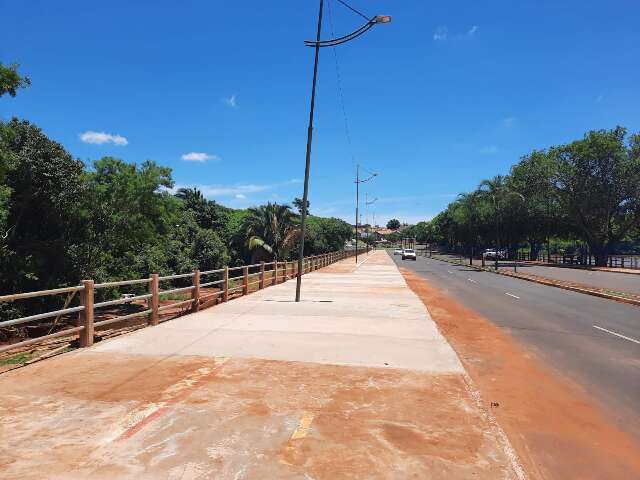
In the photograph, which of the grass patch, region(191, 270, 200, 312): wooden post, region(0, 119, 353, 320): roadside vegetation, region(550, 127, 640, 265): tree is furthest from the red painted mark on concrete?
region(550, 127, 640, 265): tree

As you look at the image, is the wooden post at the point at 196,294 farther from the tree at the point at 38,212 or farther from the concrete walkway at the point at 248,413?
the tree at the point at 38,212

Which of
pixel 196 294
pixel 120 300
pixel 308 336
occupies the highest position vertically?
pixel 120 300

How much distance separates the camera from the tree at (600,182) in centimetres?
4984

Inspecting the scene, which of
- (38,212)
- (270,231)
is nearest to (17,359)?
(38,212)

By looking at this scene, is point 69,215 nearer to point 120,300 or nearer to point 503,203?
point 120,300

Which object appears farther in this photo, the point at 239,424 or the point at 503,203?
the point at 503,203

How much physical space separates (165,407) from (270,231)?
42043 mm

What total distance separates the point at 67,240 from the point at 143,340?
15945 millimetres

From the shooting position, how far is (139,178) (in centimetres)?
2597

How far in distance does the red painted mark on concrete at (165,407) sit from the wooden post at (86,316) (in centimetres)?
299

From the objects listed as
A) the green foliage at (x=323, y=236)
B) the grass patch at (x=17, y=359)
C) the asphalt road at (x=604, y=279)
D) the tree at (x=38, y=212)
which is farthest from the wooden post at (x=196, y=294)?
the green foliage at (x=323, y=236)

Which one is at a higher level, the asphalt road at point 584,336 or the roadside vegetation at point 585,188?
the roadside vegetation at point 585,188

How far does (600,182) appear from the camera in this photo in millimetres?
50969

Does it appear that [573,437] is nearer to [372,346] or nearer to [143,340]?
[372,346]
